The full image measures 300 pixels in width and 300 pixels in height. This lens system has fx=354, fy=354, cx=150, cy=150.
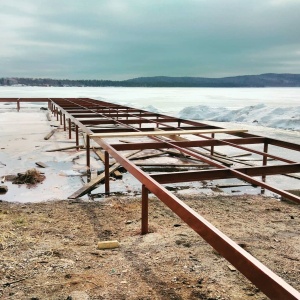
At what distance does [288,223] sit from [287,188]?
1989 millimetres

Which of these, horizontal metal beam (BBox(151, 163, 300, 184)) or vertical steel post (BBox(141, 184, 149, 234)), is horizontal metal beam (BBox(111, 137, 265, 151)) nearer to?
horizontal metal beam (BBox(151, 163, 300, 184))

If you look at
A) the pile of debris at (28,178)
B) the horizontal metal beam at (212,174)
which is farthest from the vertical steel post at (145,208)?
the pile of debris at (28,178)

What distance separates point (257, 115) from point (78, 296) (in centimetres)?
2014

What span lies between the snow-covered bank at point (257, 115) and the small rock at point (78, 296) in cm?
1590

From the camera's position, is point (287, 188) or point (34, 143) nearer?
point (287, 188)

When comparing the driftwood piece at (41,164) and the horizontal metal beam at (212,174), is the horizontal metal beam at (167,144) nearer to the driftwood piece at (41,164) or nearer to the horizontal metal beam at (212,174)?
the horizontal metal beam at (212,174)

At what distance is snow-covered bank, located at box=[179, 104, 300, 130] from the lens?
1808cm

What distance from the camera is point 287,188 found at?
6699 millimetres

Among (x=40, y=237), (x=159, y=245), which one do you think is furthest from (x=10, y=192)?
(x=159, y=245)

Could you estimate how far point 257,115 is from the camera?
21500mm

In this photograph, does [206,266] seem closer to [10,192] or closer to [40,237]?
[40,237]

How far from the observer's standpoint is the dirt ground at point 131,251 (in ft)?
10.2

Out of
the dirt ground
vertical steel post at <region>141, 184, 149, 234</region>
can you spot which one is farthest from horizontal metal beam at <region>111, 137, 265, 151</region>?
vertical steel post at <region>141, 184, 149, 234</region>

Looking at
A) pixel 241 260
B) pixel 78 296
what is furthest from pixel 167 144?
pixel 241 260
